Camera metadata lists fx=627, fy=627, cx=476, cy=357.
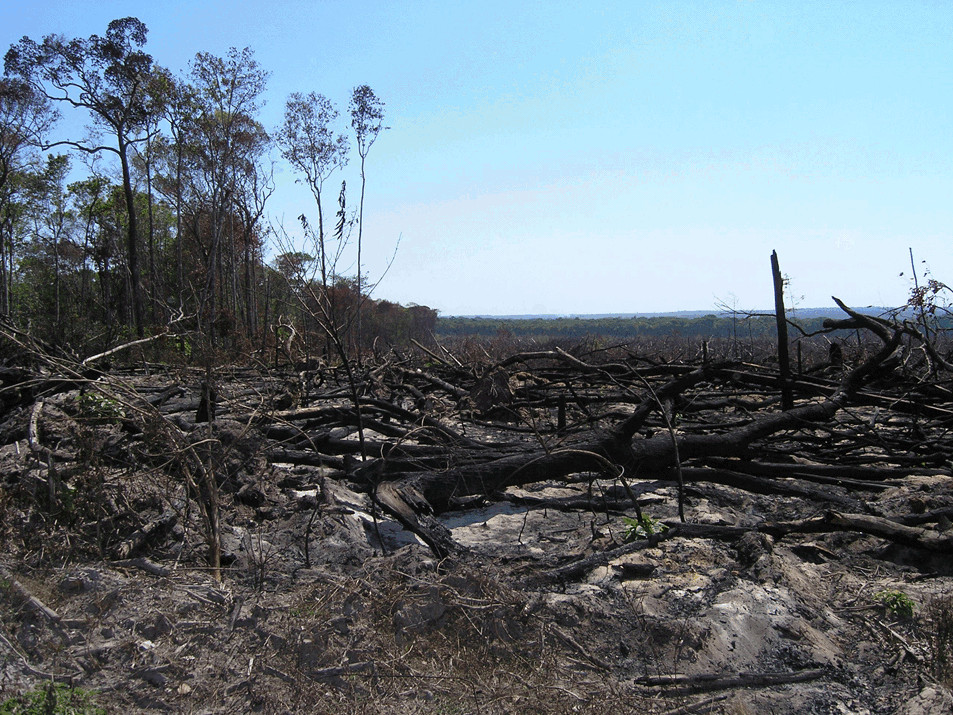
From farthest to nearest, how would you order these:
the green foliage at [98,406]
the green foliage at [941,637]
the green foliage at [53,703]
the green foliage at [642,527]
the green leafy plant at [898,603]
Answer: the green foliage at [98,406]
the green foliage at [642,527]
the green leafy plant at [898,603]
the green foliage at [941,637]
the green foliage at [53,703]

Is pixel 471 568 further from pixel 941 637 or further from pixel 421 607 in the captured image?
pixel 941 637

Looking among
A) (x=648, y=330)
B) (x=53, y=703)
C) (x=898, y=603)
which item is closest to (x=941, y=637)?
(x=898, y=603)

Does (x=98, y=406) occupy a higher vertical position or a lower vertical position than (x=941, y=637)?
higher

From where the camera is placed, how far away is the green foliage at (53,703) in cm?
197

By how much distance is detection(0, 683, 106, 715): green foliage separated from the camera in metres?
1.97

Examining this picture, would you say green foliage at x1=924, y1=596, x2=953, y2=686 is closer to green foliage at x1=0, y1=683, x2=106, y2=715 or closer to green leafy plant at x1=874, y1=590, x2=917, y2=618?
green leafy plant at x1=874, y1=590, x2=917, y2=618

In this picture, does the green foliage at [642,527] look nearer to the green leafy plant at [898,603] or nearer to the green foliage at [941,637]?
the green leafy plant at [898,603]

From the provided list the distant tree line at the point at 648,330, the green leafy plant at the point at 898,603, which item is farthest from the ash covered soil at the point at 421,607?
the distant tree line at the point at 648,330

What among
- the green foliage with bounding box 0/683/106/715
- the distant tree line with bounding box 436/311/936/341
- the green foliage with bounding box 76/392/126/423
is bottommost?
the green foliage with bounding box 0/683/106/715

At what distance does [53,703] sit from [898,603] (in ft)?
11.0

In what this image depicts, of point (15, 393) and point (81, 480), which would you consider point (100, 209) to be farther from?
point (81, 480)

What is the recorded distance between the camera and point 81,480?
342 cm

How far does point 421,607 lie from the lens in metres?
2.71

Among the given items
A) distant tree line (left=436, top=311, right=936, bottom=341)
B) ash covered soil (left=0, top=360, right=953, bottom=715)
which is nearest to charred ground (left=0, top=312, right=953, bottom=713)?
ash covered soil (left=0, top=360, right=953, bottom=715)
